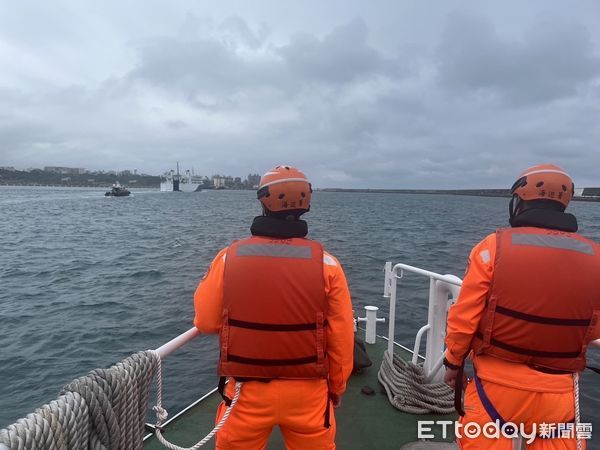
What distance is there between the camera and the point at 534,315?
2.38m

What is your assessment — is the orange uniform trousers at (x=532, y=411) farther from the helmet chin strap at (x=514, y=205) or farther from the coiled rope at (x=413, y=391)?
the coiled rope at (x=413, y=391)

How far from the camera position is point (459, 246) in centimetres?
2627

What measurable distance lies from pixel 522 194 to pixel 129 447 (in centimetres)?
275

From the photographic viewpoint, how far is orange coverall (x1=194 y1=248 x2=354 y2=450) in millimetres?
2398

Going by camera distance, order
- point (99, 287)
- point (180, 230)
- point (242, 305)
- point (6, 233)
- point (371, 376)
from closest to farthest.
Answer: point (242, 305), point (371, 376), point (99, 287), point (6, 233), point (180, 230)

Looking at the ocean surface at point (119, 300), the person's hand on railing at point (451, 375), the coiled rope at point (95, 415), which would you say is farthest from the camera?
the ocean surface at point (119, 300)

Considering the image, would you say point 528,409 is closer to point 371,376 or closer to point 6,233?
point 371,376

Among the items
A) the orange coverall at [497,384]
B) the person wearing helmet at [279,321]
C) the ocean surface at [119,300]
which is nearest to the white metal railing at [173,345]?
the person wearing helmet at [279,321]

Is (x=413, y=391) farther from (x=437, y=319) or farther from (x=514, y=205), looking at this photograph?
(x=514, y=205)

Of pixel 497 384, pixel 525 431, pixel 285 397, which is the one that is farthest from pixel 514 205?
pixel 285 397

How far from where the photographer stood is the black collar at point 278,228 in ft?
8.01

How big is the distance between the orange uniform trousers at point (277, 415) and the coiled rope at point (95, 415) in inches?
22.5

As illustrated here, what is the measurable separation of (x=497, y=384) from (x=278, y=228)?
1.71 metres

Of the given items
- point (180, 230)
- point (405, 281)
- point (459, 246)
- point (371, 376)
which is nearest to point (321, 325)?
point (371, 376)
